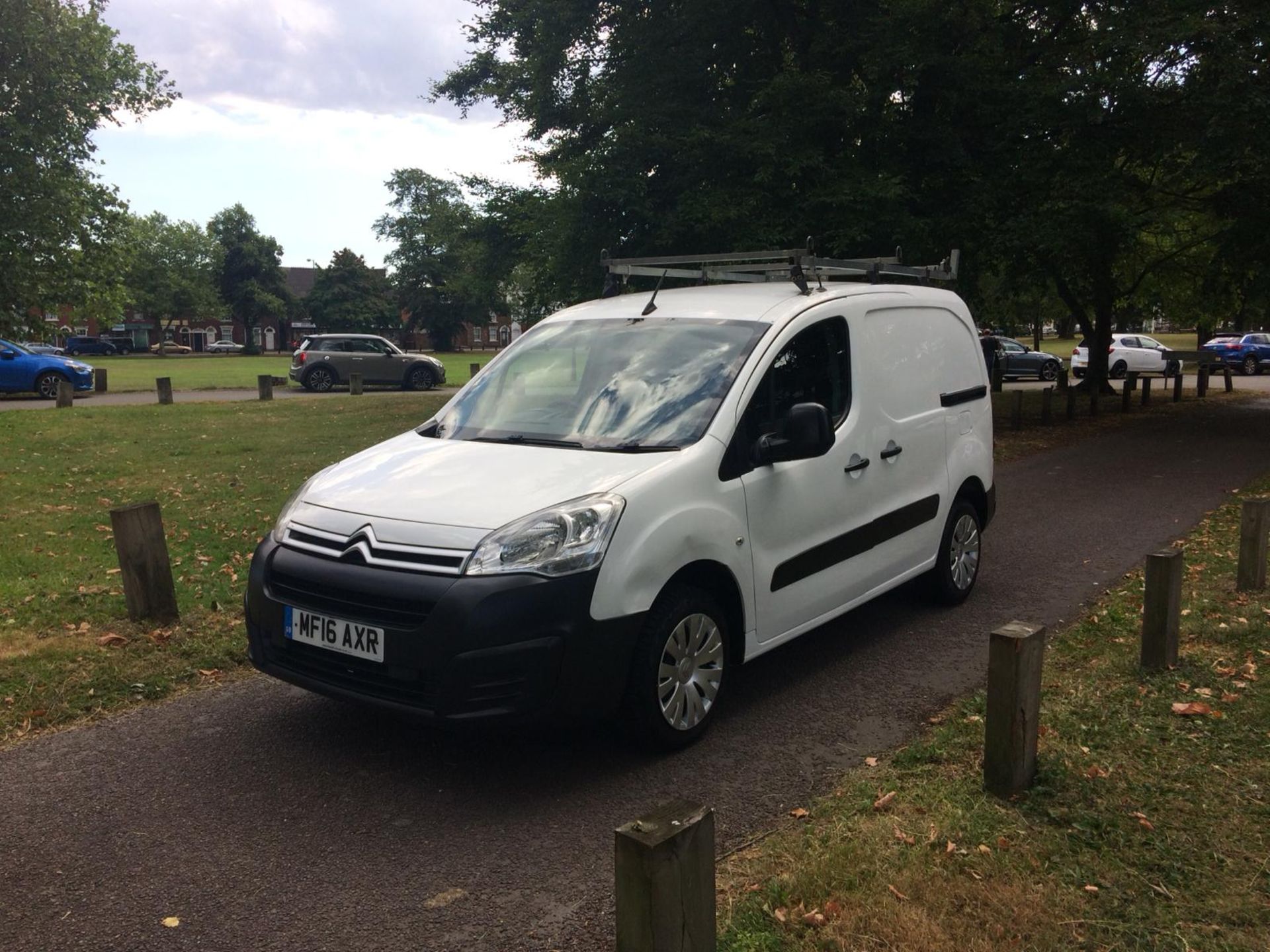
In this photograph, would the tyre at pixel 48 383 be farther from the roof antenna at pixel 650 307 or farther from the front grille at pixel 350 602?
the front grille at pixel 350 602

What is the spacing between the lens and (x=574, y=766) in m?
4.29

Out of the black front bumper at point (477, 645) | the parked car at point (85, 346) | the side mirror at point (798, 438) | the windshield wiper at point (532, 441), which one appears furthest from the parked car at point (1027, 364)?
the parked car at point (85, 346)

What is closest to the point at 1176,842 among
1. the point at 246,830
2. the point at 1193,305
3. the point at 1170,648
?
the point at 1170,648

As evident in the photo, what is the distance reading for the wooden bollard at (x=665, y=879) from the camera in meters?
2.24

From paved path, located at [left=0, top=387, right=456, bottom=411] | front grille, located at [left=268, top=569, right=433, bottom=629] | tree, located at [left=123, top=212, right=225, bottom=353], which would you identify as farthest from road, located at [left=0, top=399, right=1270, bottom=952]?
tree, located at [left=123, top=212, right=225, bottom=353]

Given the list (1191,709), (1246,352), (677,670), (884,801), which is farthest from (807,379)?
(1246,352)

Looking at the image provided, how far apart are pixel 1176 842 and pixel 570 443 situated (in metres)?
2.88

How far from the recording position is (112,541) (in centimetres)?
851

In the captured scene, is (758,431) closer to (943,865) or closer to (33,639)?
(943,865)

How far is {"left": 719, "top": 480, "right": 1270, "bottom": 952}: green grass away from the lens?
3018mm

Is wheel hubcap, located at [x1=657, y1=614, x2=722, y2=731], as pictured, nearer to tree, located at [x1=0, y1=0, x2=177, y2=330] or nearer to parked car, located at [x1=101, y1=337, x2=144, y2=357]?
tree, located at [x1=0, y1=0, x2=177, y2=330]

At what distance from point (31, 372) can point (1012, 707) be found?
87.3 ft

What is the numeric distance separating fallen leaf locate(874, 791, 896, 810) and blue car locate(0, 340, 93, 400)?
84.7 ft

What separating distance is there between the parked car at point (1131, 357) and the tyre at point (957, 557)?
31.5 metres
